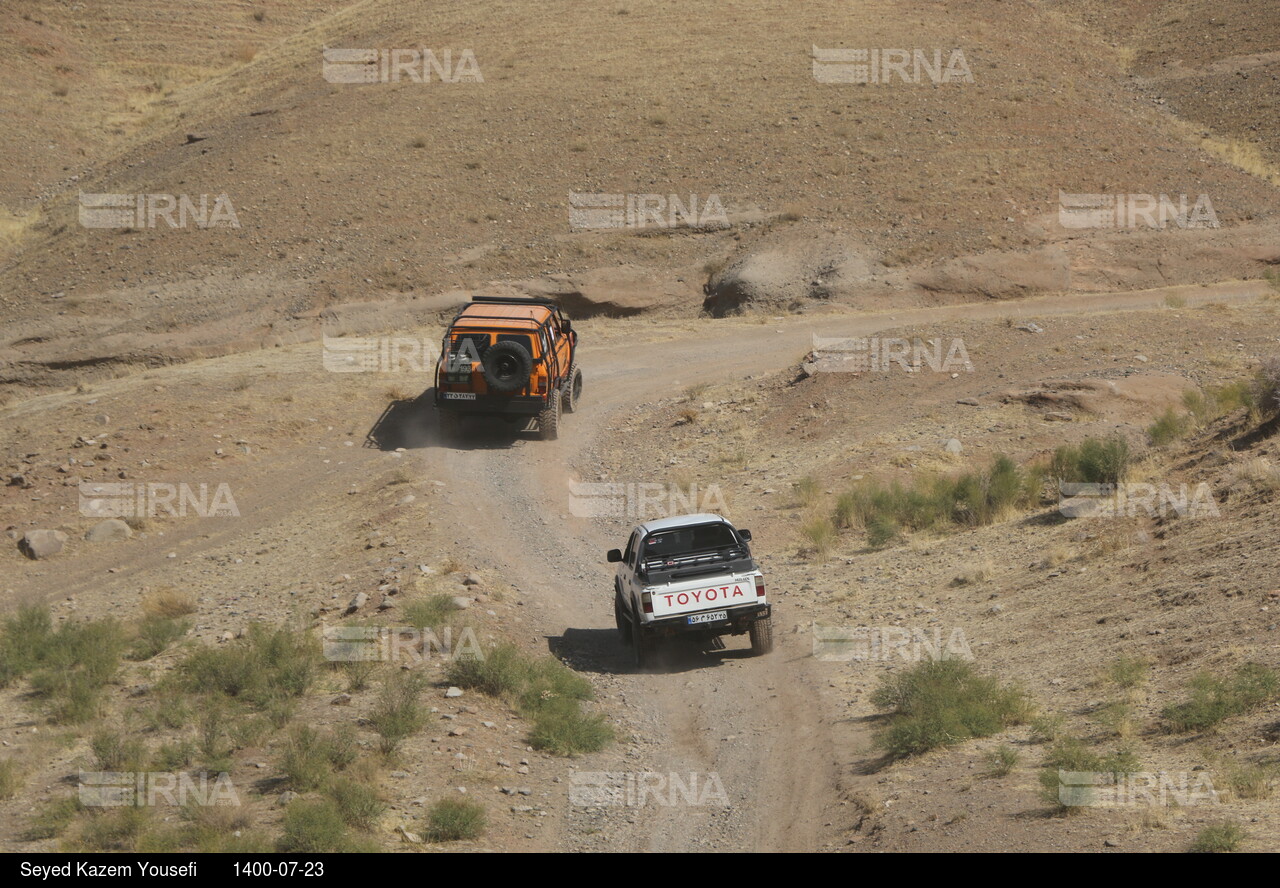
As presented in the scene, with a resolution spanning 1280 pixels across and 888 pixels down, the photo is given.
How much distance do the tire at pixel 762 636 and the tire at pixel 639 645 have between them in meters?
1.19

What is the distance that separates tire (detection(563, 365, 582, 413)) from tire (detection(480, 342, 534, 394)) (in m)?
2.61

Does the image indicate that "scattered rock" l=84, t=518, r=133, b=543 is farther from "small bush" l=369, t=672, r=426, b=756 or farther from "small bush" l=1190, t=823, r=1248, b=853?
"small bush" l=1190, t=823, r=1248, b=853

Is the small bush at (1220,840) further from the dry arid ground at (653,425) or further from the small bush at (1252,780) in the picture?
the small bush at (1252,780)

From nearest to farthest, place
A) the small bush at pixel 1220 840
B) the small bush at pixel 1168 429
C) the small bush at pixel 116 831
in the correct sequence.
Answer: the small bush at pixel 1220 840
the small bush at pixel 116 831
the small bush at pixel 1168 429

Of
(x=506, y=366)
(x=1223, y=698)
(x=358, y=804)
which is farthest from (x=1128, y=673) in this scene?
(x=506, y=366)

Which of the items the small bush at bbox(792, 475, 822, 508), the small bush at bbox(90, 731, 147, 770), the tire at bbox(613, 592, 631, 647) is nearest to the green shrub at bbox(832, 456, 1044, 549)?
→ the small bush at bbox(792, 475, 822, 508)

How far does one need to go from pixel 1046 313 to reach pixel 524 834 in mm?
24705

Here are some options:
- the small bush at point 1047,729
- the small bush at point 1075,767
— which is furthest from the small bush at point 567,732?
the small bush at point 1075,767

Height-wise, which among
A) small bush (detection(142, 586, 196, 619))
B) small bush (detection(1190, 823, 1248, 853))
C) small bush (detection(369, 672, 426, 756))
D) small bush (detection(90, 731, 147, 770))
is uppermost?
small bush (detection(142, 586, 196, 619))

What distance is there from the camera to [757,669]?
46.9ft

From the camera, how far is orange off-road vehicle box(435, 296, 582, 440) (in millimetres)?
23578

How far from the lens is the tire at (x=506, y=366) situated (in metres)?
23.4
